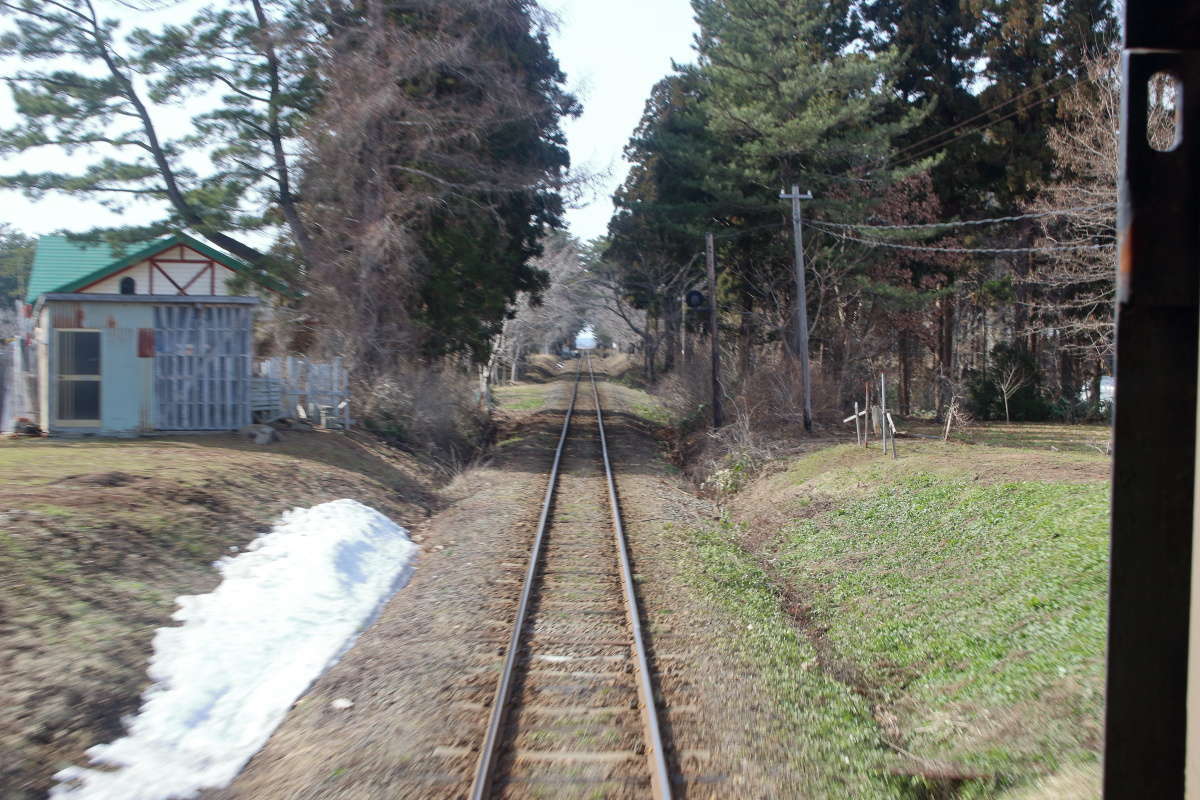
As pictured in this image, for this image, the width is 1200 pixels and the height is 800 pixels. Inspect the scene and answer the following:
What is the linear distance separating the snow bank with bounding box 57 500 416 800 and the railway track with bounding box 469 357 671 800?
1.62 m

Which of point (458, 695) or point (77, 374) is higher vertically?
point (77, 374)

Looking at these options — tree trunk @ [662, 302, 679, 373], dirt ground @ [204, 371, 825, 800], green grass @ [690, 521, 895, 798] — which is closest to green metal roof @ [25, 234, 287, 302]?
dirt ground @ [204, 371, 825, 800]

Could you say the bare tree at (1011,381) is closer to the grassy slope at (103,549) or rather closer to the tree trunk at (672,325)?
the tree trunk at (672,325)

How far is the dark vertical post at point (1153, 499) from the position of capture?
2.50 meters

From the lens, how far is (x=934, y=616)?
8.91 metres

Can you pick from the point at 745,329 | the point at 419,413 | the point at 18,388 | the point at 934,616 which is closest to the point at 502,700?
the point at 934,616

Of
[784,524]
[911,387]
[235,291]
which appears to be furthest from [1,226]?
[784,524]

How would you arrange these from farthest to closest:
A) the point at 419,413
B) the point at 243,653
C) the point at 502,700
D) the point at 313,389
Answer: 1. the point at 419,413
2. the point at 313,389
3. the point at 243,653
4. the point at 502,700

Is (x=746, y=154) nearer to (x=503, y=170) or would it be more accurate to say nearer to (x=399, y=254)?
(x=503, y=170)

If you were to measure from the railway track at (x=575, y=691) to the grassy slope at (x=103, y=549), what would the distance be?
2607 mm

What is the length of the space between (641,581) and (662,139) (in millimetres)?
23602

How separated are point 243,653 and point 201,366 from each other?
12241 mm

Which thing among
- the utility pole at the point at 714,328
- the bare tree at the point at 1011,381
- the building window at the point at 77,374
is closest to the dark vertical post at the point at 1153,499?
the building window at the point at 77,374

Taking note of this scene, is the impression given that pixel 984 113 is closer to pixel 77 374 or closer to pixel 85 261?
pixel 77 374
